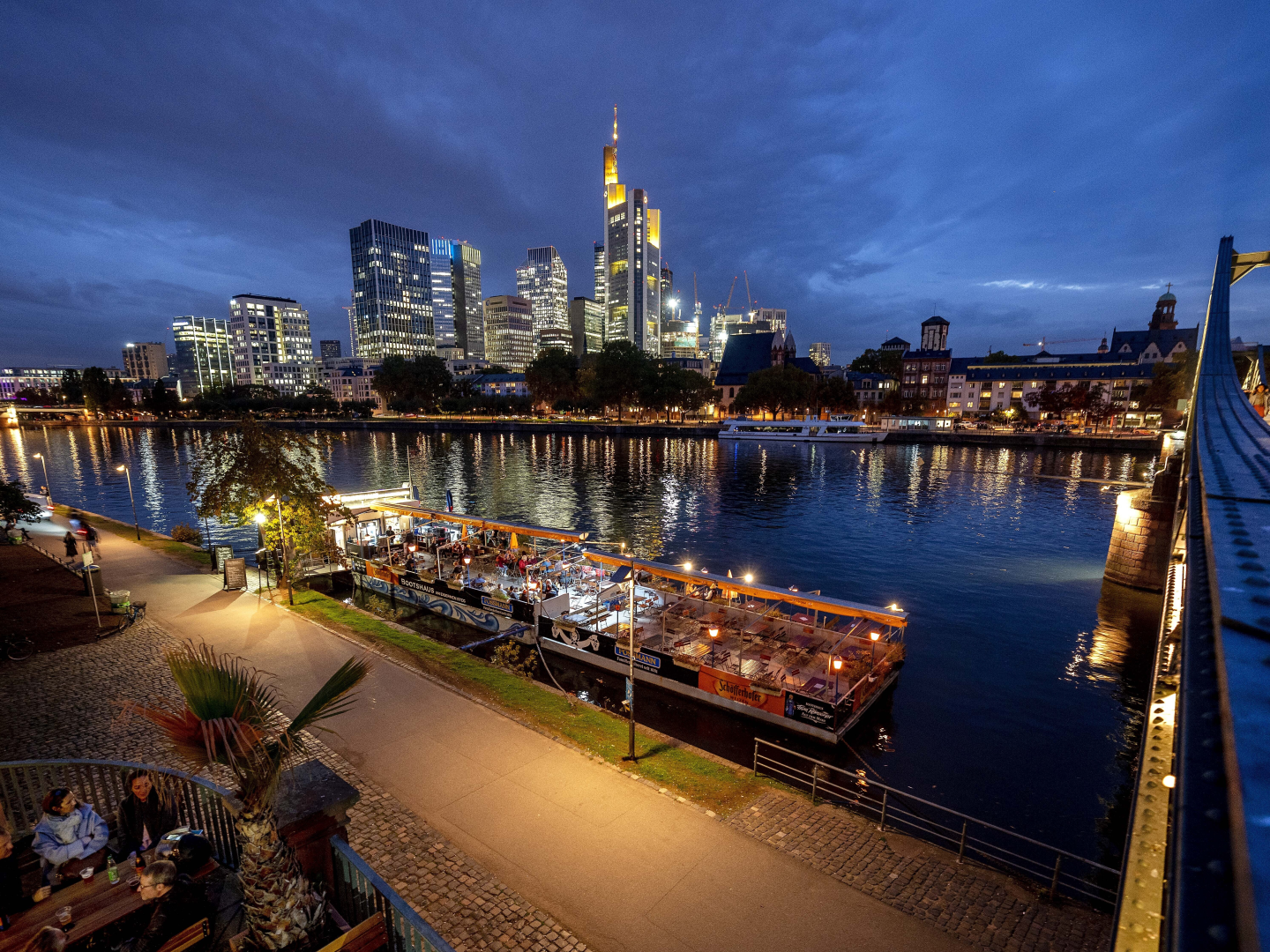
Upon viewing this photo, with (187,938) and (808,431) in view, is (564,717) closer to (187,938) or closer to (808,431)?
(187,938)

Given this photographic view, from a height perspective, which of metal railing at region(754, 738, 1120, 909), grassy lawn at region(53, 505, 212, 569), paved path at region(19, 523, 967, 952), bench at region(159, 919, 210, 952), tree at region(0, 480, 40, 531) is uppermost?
tree at region(0, 480, 40, 531)

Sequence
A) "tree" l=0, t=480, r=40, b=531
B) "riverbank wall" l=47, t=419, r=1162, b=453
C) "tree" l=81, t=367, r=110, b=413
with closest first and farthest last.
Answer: "tree" l=0, t=480, r=40, b=531 → "riverbank wall" l=47, t=419, r=1162, b=453 → "tree" l=81, t=367, r=110, b=413

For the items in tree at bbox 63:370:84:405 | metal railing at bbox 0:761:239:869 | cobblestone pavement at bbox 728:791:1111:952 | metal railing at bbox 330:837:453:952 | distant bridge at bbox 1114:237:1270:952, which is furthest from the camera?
tree at bbox 63:370:84:405

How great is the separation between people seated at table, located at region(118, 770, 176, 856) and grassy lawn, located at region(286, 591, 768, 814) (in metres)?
7.86

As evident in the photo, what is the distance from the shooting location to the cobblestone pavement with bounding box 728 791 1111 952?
30.0 ft

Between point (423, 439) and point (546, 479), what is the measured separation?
211 feet

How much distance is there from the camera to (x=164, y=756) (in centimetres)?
1234

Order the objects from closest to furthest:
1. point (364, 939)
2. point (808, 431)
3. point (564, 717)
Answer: point (364, 939) → point (564, 717) → point (808, 431)

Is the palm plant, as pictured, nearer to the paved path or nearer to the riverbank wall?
the paved path

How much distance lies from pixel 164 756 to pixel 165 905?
778 centimetres

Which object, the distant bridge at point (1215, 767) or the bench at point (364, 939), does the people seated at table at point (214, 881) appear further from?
the distant bridge at point (1215, 767)

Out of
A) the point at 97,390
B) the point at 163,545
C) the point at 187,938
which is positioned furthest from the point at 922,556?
the point at 97,390

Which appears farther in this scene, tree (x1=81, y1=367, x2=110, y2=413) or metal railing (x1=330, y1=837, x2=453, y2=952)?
tree (x1=81, y1=367, x2=110, y2=413)

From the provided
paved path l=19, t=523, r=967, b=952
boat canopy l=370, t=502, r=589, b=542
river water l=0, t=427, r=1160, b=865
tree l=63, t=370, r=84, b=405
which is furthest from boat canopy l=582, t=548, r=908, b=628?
tree l=63, t=370, r=84, b=405
